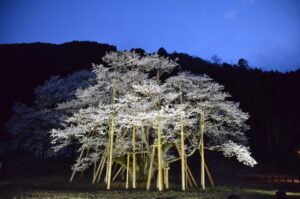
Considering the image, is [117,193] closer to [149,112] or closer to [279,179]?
[149,112]

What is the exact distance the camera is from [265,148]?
146 feet

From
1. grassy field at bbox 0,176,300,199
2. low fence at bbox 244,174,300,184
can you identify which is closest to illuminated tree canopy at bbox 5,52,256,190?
grassy field at bbox 0,176,300,199

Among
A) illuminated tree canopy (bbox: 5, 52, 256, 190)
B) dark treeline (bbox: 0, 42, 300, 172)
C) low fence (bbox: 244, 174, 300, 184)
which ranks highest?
dark treeline (bbox: 0, 42, 300, 172)

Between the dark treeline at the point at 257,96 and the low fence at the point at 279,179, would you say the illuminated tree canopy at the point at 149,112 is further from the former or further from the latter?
the dark treeline at the point at 257,96

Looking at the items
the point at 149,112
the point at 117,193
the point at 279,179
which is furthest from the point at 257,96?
the point at 117,193

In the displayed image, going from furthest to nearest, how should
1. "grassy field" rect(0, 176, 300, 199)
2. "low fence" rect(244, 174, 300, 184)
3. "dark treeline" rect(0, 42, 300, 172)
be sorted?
1. "dark treeline" rect(0, 42, 300, 172)
2. "low fence" rect(244, 174, 300, 184)
3. "grassy field" rect(0, 176, 300, 199)

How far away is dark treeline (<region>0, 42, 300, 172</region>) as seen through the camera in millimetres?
41312

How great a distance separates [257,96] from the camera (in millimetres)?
44375

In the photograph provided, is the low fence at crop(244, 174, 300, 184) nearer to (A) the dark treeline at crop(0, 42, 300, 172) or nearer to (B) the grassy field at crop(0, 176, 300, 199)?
(B) the grassy field at crop(0, 176, 300, 199)

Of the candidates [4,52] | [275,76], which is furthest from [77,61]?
[275,76]

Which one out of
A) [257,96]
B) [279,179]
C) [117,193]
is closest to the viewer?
[117,193]

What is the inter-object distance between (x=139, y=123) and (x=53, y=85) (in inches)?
744

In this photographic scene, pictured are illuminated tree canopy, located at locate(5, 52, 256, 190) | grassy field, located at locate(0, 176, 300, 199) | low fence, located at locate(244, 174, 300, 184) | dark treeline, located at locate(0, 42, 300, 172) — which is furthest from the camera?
dark treeline, located at locate(0, 42, 300, 172)

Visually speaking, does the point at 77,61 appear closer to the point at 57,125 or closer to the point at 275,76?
the point at 57,125
